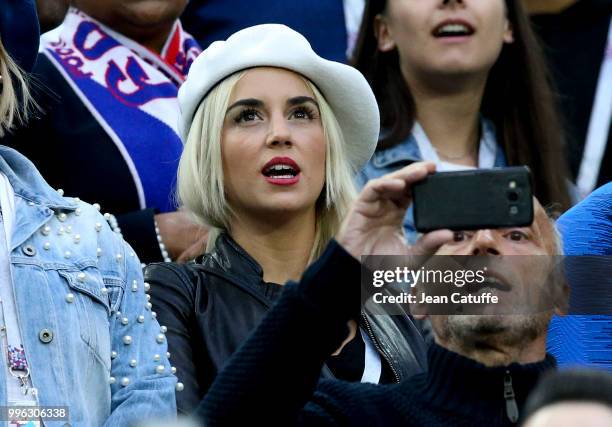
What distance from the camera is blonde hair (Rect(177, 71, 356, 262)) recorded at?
477 cm

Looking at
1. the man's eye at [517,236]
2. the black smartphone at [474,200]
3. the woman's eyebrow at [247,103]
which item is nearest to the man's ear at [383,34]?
the woman's eyebrow at [247,103]

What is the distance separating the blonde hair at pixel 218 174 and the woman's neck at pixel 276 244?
0.13 feet

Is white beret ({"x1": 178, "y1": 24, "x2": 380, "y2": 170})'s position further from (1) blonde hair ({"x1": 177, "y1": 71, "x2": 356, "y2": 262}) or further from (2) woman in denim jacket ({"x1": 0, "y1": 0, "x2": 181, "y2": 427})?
(2) woman in denim jacket ({"x1": 0, "y1": 0, "x2": 181, "y2": 427})

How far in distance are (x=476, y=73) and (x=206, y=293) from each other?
6.07 feet

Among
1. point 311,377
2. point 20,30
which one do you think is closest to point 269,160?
point 20,30

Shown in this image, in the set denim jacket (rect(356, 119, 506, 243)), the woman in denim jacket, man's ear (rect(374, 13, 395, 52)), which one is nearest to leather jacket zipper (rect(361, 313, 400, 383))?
the woman in denim jacket

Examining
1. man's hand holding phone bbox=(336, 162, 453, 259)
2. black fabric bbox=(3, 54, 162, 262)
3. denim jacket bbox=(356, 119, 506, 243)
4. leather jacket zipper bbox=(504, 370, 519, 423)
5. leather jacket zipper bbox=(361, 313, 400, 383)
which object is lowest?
leather jacket zipper bbox=(361, 313, 400, 383)

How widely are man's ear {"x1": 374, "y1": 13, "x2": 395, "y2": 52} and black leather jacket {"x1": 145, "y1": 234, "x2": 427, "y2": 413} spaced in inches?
60.2

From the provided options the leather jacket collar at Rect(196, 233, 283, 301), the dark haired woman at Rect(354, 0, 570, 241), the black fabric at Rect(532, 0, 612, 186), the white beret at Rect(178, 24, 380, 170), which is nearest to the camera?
the leather jacket collar at Rect(196, 233, 283, 301)

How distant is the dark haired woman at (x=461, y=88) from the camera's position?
5758 millimetres

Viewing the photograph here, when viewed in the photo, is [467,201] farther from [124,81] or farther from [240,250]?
[124,81]

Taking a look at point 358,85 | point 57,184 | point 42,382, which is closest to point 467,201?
point 42,382

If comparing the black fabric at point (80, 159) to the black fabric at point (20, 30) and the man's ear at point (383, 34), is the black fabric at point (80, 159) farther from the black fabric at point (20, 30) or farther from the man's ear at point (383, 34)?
the man's ear at point (383, 34)

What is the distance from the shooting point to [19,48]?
14.0 ft
